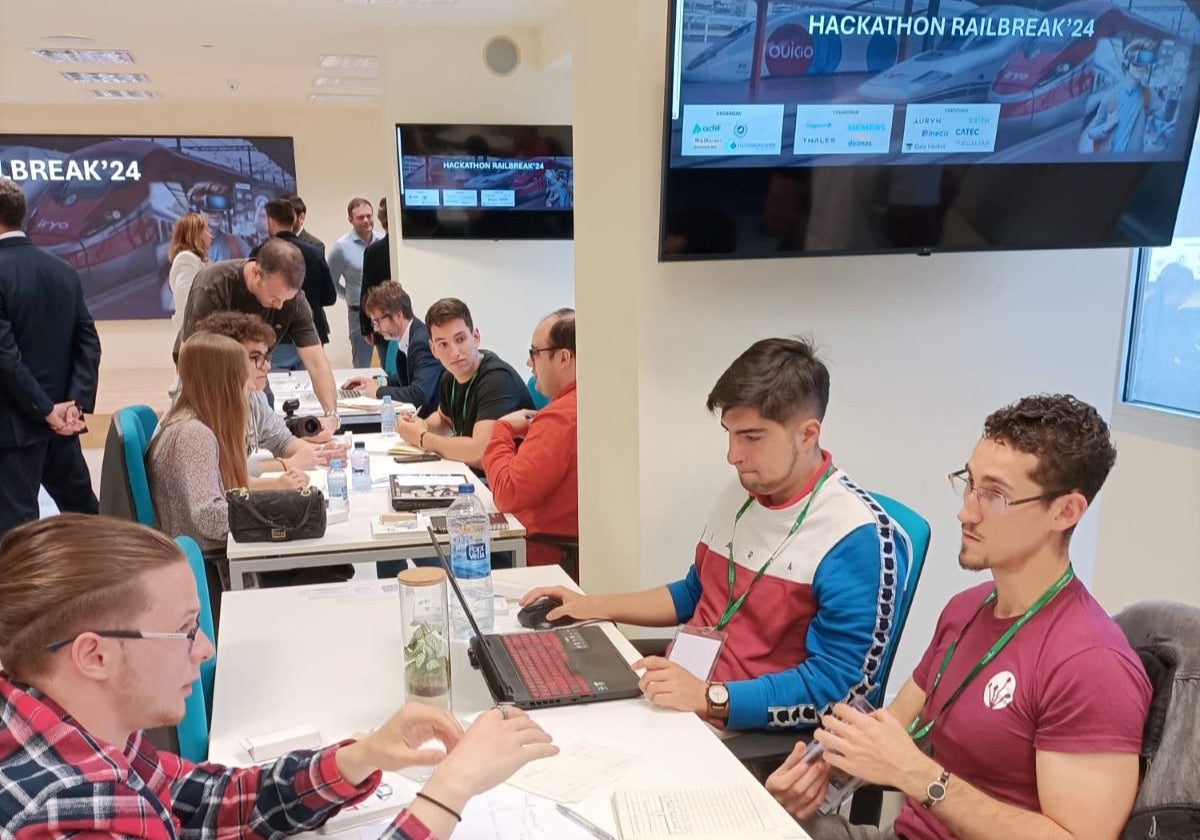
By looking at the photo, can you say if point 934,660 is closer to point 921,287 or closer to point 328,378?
point 921,287

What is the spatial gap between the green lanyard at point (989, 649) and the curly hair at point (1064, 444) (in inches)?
5.6

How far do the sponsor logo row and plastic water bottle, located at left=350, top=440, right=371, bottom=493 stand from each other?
5.76 feet

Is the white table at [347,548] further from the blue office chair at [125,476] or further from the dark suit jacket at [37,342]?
the dark suit jacket at [37,342]

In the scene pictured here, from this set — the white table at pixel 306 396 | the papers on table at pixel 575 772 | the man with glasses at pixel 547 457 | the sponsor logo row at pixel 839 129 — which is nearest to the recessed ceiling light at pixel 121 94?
the white table at pixel 306 396

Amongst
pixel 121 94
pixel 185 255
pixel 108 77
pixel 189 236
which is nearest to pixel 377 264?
pixel 189 236

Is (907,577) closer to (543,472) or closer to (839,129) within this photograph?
(839,129)

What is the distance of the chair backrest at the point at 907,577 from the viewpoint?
182 cm

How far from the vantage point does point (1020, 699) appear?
142cm

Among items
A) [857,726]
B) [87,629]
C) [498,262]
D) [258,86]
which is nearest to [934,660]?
[857,726]

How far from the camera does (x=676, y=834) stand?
1275 mm

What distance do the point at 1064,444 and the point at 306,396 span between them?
4098 mm

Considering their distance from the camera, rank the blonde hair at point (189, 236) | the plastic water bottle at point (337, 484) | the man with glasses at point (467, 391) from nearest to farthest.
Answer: the plastic water bottle at point (337, 484) → the man with glasses at point (467, 391) → the blonde hair at point (189, 236)

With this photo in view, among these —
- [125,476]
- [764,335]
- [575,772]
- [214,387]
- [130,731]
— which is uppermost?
[764,335]

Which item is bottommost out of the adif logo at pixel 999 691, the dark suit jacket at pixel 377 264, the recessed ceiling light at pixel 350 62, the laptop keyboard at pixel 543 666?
the laptop keyboard at pixel 543 666
